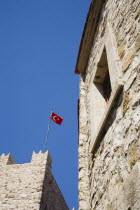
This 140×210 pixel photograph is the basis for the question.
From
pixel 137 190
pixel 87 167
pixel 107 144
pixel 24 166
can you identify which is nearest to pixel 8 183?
pixel 24 166

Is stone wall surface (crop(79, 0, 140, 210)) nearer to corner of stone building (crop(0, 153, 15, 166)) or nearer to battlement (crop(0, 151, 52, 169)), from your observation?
battlement (crop(0, 151, 52, 169))

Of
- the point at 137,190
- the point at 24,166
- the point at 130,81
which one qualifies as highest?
the point at 24,166

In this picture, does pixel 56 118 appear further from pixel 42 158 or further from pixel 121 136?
pixel 121 136

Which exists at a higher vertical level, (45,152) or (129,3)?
(45,152)

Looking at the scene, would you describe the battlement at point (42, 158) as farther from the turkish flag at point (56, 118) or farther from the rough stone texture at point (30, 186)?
the turkish flag at point (56, 118)

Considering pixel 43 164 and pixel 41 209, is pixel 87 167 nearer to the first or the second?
pixel 41 209

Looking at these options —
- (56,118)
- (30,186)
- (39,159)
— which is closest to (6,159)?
(39,159)

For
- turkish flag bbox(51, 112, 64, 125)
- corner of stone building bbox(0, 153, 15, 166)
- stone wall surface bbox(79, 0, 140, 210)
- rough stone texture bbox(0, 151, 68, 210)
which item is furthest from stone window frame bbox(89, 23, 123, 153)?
turkish flag bbox(51, 112, 64, 125)

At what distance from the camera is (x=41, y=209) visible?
1136cm

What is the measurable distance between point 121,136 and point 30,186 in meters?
11.0

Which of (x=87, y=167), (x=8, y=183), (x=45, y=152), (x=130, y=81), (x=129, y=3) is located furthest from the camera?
(x=45, y=152)

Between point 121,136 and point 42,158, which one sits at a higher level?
point 42,158

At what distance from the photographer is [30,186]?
486 inches

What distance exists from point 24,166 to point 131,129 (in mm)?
12295
